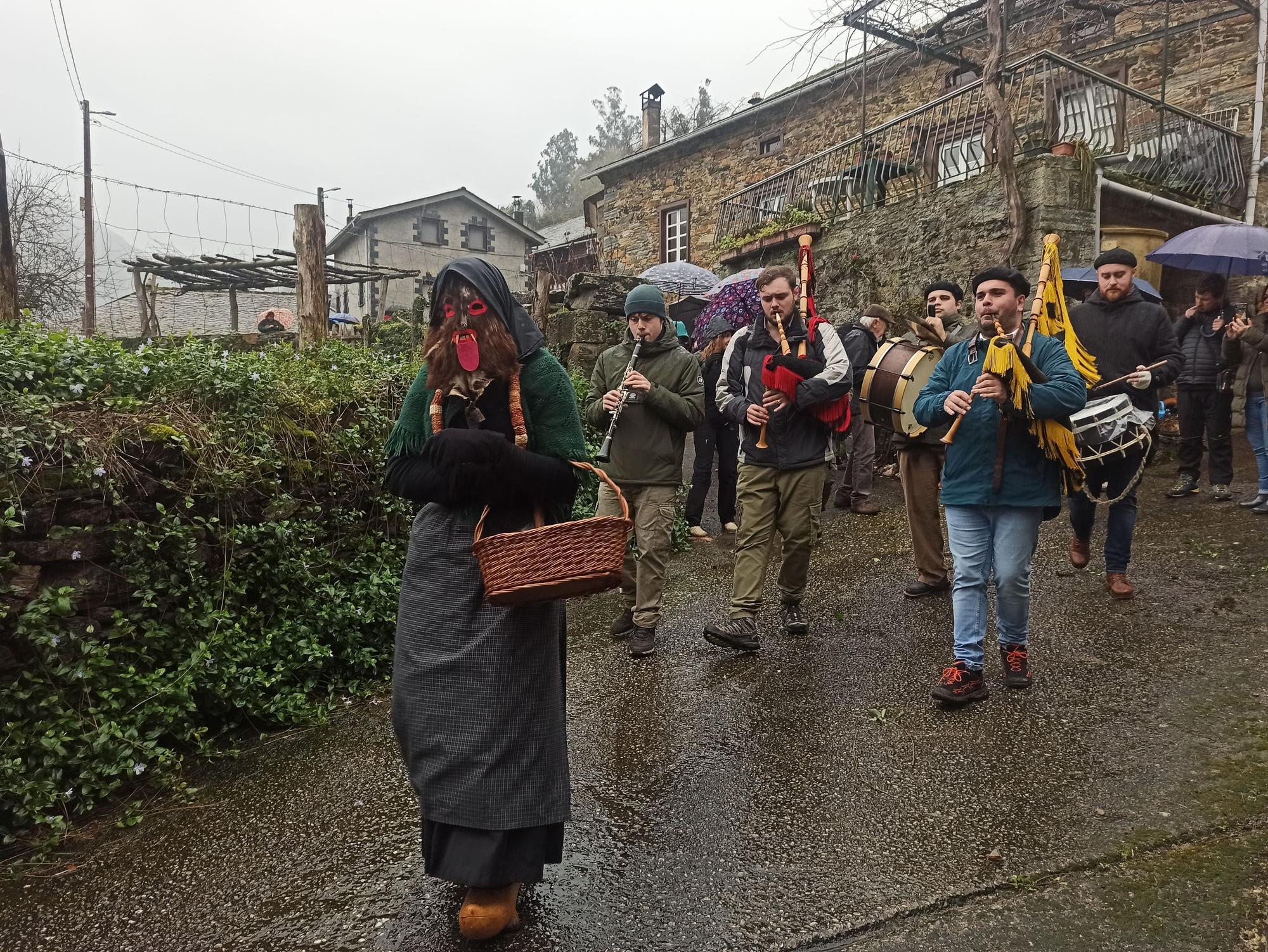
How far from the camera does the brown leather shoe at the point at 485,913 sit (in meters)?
2.36

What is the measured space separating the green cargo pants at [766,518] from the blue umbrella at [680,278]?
7.38m

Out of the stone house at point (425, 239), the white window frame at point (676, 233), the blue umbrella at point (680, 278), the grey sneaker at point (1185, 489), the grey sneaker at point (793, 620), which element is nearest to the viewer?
the grey sneaker at point (793, 620)

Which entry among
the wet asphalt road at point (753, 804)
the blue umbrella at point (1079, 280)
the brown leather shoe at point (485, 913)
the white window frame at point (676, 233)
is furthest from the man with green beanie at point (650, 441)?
the white window frame at point (676, 233)

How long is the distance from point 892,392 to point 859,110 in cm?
1408

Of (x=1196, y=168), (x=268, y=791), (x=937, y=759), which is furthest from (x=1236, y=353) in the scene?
(x=268, y=791)

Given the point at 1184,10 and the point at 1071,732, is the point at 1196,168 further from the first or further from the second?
the point at 1071,732

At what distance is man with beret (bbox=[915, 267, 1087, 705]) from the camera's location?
3.71m

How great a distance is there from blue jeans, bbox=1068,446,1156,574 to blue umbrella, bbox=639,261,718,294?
740 cm

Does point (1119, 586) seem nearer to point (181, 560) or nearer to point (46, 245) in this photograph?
point (181, 560)

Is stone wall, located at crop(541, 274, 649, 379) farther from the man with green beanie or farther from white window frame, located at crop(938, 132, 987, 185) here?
white window frame, located at crop(938, 132, 987, 185)

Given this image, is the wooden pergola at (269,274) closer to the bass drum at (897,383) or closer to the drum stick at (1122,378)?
the bass drum at (897,383)

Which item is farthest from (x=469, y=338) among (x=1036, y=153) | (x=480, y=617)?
(x=1036, y=153)

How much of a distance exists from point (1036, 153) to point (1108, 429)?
593 centimetres

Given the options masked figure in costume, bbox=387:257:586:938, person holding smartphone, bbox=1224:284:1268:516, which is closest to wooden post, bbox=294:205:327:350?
masked figure in costume, bbox=387:257:586:938
